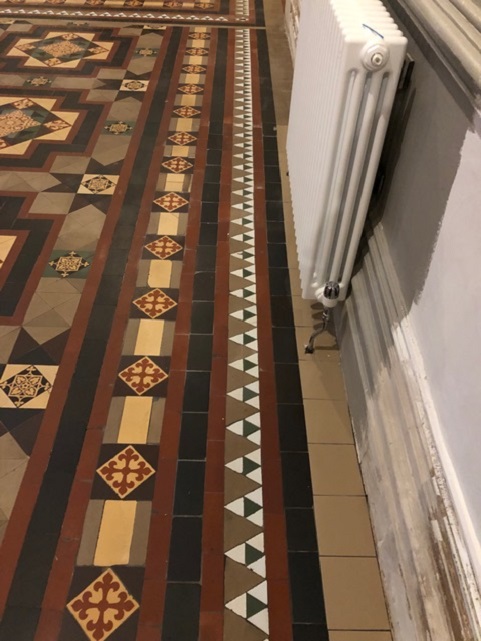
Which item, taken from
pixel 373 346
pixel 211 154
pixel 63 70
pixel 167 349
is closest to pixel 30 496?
pixel 167 349

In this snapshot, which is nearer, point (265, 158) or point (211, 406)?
point (211, 406)

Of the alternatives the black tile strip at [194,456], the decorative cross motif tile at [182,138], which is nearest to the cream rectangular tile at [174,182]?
the black tile strip at [194,456]

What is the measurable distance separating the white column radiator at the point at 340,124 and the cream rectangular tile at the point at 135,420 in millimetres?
669

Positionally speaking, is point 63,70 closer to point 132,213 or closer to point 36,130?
point 36,130

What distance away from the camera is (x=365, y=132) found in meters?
1.45

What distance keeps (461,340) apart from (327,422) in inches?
32.7

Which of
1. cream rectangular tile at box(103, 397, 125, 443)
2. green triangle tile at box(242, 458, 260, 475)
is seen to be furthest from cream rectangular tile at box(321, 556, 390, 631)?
cream rectangular tile at box(103, 397, 125, 443)

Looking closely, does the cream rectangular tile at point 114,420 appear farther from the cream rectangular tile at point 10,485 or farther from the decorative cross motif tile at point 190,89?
the decorative cross motif tile at point 190,89

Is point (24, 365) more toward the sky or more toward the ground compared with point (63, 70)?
more toward the ground

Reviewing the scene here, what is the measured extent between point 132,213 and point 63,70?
192 cm

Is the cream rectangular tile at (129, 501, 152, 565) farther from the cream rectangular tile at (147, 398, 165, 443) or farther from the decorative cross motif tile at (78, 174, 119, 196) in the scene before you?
the decorative cross motif tile at (78, 174, 119, 196)

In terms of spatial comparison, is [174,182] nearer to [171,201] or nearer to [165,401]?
[171,201]

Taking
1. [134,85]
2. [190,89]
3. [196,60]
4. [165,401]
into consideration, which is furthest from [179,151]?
[165,401]

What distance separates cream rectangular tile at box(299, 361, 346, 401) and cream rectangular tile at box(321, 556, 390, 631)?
563 millimetres
